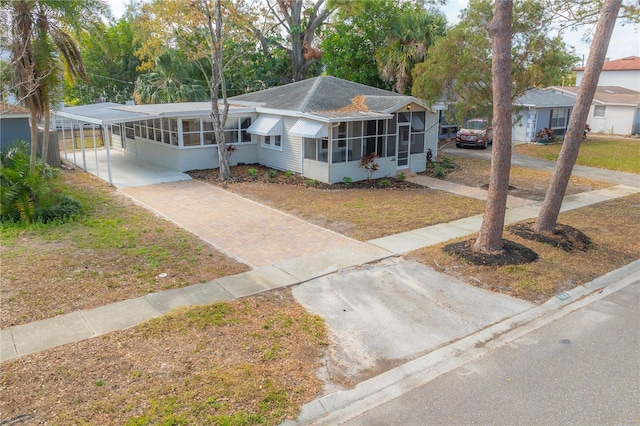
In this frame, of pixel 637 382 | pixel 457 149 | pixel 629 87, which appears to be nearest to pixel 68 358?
pixel 637 382

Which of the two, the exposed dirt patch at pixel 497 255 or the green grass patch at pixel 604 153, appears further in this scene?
the green grass patch at pixel 604 153

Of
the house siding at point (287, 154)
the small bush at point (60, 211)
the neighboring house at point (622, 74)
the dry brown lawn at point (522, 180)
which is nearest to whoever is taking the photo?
the small bush at point (60, 211)

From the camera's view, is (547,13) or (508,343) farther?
(547,13)

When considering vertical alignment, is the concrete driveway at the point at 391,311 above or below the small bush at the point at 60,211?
below

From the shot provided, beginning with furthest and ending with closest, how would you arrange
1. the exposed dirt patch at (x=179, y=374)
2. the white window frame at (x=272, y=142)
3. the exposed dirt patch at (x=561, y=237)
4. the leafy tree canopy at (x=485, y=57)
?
the white window frame at (x=272, y=142), the leafy tree canopy at (x=485, y=57), the exposed dirt patch at (x=561, y=237), the exposed dirt patch at (x=179, y=374)

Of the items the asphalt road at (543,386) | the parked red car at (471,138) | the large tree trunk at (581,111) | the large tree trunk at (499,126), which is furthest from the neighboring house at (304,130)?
the asphalt road at (543,386)

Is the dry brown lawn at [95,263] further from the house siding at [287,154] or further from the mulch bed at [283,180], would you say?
the house siding at [287,154]

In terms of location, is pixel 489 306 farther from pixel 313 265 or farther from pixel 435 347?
pixel 313 265
